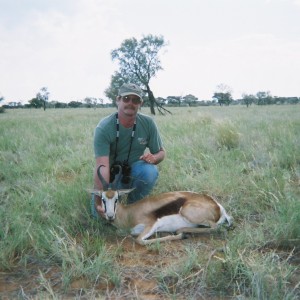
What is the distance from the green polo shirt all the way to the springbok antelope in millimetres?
732

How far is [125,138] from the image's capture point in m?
4.77

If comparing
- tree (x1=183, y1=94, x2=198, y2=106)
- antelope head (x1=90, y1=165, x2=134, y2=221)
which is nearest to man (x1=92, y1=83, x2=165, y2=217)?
antelope head (x1=90, y1=165, x2=134, y2=221)

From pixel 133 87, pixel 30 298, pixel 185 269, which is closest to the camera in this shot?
pixel 30 298

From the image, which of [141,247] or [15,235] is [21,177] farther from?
[141,247]

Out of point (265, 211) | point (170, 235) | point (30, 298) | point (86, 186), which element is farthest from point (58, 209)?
point (265, 211)

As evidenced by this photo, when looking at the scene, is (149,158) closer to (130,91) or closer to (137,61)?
(130,91)

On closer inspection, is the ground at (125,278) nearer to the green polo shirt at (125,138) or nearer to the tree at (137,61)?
the green polo shirt at (125,138)

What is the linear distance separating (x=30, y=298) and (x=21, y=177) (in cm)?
360

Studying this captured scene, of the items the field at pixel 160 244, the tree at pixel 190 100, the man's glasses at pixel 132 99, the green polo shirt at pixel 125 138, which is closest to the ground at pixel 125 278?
the field at pixel 160 244

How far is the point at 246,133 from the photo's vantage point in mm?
8727

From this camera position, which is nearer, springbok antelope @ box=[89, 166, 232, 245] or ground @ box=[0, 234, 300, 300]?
ground @ box=[0, 234, 300, 300]

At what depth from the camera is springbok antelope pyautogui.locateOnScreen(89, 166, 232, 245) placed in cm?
390

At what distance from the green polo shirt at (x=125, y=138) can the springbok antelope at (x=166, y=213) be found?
28.8 inches

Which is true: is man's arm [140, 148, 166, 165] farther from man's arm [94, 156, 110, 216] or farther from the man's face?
the man's face
